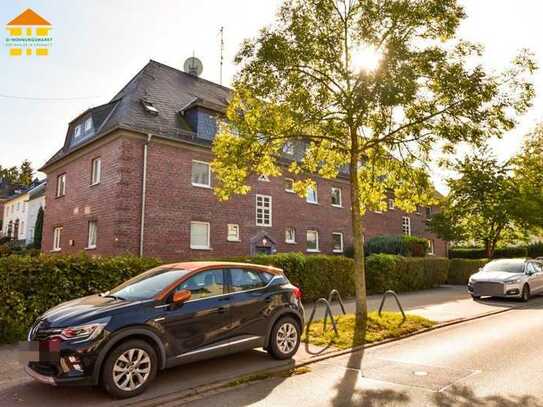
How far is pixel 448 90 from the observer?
31.1 feet

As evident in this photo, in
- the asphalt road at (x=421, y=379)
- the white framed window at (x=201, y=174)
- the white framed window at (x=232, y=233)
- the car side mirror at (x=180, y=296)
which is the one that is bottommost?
the asphalt road at (x=421, y=379)

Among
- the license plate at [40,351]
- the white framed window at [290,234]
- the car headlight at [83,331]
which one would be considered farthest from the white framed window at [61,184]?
the car headlight at [83,331]

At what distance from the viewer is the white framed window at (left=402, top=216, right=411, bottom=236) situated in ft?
116

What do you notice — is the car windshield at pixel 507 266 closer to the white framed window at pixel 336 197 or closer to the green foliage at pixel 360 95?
the green foliage at pixel 360 95

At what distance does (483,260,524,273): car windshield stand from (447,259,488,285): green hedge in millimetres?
6797

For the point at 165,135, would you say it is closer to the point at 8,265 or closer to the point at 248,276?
the point at 8,265

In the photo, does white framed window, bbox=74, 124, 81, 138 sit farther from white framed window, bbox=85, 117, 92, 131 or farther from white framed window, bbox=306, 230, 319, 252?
white framed window, bbox=306, 230, 319, 252

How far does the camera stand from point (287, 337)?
7.21m

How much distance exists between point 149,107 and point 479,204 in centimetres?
2015

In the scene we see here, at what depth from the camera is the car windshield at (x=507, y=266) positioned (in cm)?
1648

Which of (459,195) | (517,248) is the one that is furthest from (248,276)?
(517,248)

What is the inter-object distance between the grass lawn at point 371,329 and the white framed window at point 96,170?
13.9 metres

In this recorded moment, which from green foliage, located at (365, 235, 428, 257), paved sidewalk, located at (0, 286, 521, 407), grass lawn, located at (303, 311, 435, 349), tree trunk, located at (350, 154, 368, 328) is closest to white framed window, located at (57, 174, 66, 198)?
paved sidewalk, located at (0, 286, 521, 407)

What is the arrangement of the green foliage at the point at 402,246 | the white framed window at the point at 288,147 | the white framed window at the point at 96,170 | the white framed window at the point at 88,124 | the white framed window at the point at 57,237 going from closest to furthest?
the white framed window at the point at 288,147 < the white framed window at the point at 96,170 < the white framed window at the point at 88,124 < the white framed window at the point at 57,237 < the green foliage at the point at 402,246
